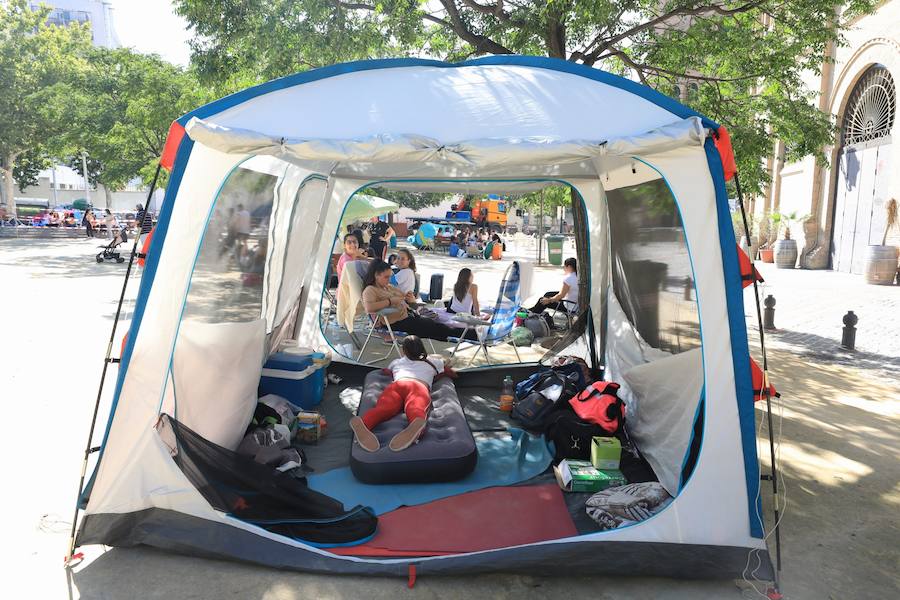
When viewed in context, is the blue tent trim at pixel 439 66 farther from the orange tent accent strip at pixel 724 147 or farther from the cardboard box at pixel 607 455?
the cardboard box at pixel 607 455

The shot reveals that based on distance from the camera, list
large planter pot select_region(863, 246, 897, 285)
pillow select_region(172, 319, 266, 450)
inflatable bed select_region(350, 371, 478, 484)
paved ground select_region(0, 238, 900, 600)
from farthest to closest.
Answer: large planter pot select_region(863, 246, 897, 285) → inflatable bed select_region(350, 371, 478, 484) → pillow select_region(172, 319, 266, 450) → paved ground select_region(0, 238, 900, 600)

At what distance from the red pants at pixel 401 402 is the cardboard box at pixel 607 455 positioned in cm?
118

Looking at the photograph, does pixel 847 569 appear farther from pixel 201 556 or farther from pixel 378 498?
pixel 201 556

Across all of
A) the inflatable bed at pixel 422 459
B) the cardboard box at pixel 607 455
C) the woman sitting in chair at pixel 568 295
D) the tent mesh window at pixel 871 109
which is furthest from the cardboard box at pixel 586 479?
the tent mesh window at pixel 871 109

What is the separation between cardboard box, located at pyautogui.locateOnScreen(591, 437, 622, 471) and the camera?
404cm

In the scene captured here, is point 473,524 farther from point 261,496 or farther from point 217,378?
point 217,378

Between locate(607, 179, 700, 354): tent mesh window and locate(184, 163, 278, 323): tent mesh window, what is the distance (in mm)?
2915

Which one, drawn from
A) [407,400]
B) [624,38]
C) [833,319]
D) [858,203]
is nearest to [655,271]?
[407,400]

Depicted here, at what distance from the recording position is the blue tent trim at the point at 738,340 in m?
3.06

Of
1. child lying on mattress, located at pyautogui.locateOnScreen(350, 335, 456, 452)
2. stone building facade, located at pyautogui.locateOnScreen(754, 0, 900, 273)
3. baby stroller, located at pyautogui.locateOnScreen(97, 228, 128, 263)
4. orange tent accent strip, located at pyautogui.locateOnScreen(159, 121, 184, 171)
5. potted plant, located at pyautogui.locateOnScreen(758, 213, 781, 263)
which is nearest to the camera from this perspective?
orange tent accent strip, located at pyautogui.locateOnScreen(159, 121, 184, 171)

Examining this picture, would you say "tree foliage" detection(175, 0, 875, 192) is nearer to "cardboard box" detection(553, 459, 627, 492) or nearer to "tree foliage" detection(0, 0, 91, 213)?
"cardboard box" detection(553, 459, 627, 492)

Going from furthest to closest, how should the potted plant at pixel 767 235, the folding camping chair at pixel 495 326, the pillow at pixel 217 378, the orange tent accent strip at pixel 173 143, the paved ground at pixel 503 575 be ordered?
1. the potted plant at pixel 767 235
2. the folding camping chair at pixel 495 326
3. the pillow at pixel 217 378
4. the orange tent accent strip at pixel 173 143
5. the paved ground at pixel 503 575

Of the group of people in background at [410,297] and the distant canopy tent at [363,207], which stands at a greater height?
the distant canopy tent at [363,207]

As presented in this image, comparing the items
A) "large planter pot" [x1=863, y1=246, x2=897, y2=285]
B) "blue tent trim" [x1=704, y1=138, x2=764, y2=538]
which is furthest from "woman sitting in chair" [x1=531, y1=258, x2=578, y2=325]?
"large planter pot" [x1=863, y1=246, x2=897, y2=285]
